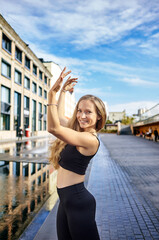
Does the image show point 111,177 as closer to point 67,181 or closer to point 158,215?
point 158,215

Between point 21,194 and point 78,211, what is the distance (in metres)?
4.18

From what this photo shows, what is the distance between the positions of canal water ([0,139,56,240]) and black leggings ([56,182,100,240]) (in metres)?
2.06

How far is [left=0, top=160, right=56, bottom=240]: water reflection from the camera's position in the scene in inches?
151

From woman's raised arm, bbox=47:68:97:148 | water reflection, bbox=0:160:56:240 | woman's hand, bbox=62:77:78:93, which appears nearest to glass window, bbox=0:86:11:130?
water reflection, bbox=0:160:56:240

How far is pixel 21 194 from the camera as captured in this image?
5527 millimetres

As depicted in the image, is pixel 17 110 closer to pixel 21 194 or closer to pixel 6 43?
pixel 6 43

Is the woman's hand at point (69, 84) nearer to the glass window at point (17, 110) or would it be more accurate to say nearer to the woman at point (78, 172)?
the woman at point (78, 172)

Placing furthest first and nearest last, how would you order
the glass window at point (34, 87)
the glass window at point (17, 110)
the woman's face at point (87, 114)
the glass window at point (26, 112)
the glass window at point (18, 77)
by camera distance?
the glass window at point (34, 87) → the glass window at point (26, 112) → the glass window at point (18, 77) → the glass window at point (17, 110) → the woman's face at point (87, 114)

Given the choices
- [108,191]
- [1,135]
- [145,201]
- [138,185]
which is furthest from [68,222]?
[1,135]

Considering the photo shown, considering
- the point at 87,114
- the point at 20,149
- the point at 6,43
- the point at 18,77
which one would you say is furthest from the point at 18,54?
the point at 87,114

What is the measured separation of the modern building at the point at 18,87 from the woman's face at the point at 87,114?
26.7 metres

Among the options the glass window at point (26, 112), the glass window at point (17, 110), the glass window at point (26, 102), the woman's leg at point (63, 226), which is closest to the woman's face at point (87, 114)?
the woman's leg at point (63, 226)

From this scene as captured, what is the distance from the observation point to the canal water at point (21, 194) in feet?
12.5

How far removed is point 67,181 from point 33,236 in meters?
2.09
